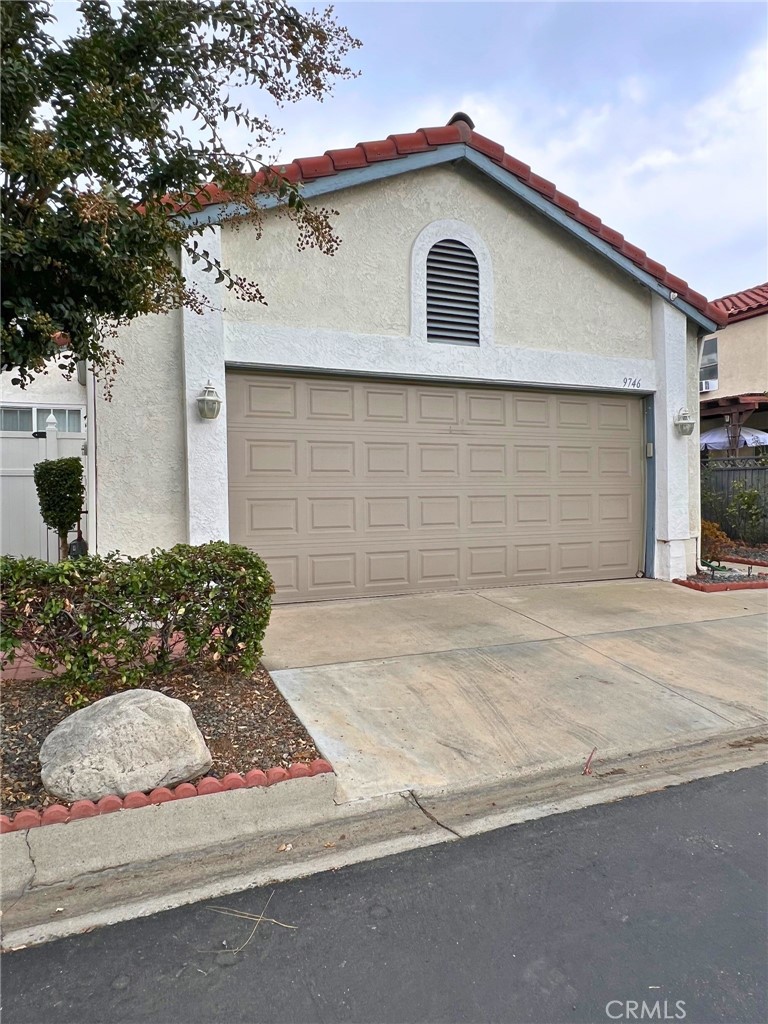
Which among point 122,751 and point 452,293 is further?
point 452,293

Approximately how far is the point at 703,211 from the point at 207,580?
36.1 feet

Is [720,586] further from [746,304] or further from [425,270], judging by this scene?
[746,304]

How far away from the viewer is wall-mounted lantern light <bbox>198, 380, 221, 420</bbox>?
6164 mm

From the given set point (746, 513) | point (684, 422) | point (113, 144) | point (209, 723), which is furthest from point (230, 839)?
point (746, 513)

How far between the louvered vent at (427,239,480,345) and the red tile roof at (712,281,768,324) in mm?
11257

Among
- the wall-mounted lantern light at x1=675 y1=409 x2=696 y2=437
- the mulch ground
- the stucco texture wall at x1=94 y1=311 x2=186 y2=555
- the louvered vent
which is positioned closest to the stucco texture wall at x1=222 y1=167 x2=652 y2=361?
the louvered vent

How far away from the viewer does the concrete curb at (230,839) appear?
2502 millimetres

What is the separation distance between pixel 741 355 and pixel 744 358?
0.15 metres

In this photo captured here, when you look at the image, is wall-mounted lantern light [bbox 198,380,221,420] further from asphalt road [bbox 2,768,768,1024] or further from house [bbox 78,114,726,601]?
asphalt road [bbox 2,768,768,1024]

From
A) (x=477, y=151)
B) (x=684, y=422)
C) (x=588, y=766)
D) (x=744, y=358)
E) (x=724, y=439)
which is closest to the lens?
(x=588, y=766)

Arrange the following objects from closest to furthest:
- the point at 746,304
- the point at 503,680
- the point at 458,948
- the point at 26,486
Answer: the point at 458,948 → the point at 503,680 → the point at 26,486 → the point at 746,304

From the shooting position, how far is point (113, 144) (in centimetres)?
333

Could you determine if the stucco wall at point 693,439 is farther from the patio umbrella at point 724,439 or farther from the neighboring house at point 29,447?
the neighboring house at point 29,447

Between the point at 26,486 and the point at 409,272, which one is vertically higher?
the point at 409,272
